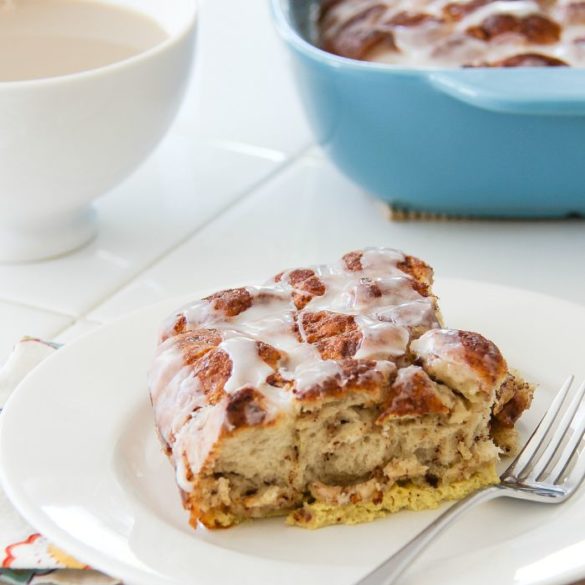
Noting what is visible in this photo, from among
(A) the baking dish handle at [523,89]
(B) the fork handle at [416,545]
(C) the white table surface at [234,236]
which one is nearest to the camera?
(B) the fork handle at [416,545]

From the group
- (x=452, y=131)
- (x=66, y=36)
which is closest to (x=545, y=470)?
(x=452, y=131)

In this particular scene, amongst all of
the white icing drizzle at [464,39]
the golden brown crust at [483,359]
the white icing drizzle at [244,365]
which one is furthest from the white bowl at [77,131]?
the golden brown crust at [483,359]

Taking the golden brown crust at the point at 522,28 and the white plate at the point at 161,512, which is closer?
the white plate at the point at 161,512

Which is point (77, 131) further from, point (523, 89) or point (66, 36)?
point (523, 89)

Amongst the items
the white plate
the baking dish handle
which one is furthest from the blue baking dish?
the white plate

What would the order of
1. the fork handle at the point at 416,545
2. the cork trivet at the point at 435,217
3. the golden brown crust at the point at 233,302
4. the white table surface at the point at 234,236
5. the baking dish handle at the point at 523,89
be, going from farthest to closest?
the cork trivet at the point at 435,217, the white table surface at the point at 234,236, the baking dish handle at the point at 523,89, the golden brown crust at the point at 233,302, the fork handle at the point at 416,545

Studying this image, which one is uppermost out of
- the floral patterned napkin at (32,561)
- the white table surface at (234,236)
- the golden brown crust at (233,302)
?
the golden brown crust at (233,302)

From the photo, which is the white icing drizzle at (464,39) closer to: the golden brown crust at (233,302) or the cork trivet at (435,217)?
the cork trivet at (435,217)
